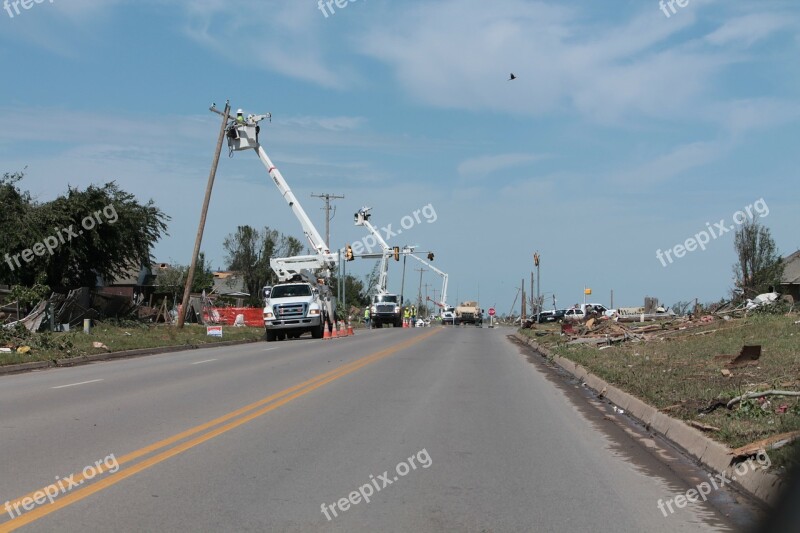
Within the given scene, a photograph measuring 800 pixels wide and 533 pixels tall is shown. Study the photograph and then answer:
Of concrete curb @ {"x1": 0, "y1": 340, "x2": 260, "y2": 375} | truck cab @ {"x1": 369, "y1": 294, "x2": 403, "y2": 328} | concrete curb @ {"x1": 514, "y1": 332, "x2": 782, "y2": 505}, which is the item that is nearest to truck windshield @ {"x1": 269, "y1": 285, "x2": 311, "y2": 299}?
concrete curb @ {"x1": 0, "y1": 340, "x2": 260, "y2": 375}

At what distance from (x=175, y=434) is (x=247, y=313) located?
47475 millimetres

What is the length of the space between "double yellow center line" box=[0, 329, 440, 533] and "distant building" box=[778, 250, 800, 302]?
139 ft

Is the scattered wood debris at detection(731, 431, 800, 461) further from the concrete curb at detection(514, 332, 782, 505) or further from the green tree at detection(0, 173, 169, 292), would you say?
the green tree at detection(0, 173, 169, 292)

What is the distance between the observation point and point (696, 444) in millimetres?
9391

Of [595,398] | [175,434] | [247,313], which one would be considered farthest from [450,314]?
[175,434]

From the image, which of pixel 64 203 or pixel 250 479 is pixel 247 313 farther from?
pixel 250 479

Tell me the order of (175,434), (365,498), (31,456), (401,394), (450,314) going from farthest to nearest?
1. (450,314)
2. (401,394)
3. (175,434)
4. (31,456)
5. (365,498)

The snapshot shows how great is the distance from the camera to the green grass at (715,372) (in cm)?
946

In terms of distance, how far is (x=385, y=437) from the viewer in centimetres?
1014

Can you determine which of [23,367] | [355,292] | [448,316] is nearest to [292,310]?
[23,367]

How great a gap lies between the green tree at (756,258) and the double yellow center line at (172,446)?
3720 cm

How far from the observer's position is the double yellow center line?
664 centimetres

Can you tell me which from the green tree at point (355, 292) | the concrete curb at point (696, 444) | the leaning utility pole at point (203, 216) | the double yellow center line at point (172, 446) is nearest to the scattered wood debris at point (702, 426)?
the concrete curb at point (696, 444)

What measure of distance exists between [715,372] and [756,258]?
36.4 metres
